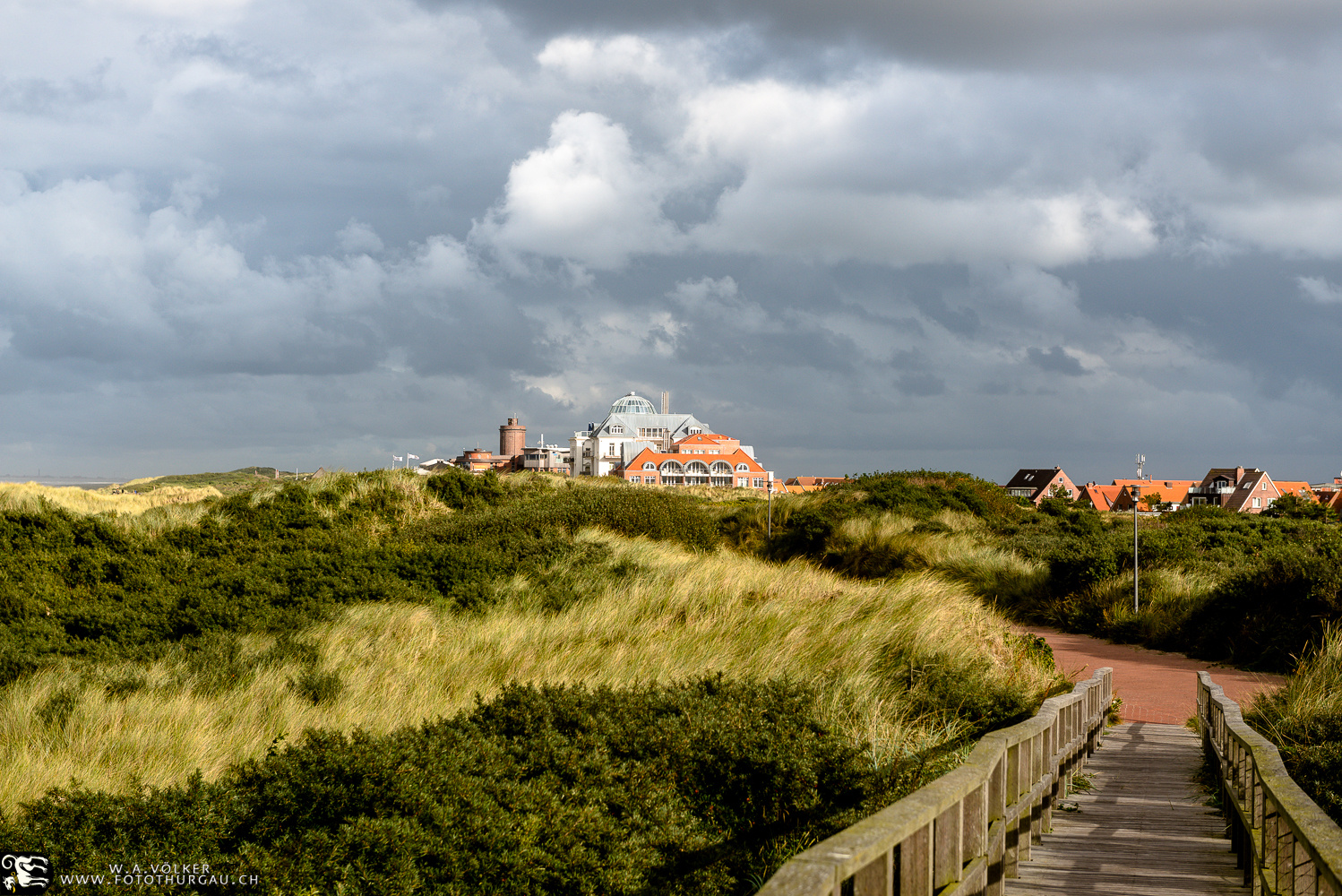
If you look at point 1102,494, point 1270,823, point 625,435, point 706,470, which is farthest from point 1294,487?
point 1270,823

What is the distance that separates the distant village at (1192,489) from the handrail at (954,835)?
2884 inches

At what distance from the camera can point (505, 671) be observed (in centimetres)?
869

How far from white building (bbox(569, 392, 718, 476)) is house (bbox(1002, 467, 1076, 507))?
1172 inches

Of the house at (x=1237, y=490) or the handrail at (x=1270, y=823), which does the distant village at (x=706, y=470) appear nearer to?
the house at (x=1237, y=490)

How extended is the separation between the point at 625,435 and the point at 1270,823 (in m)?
116

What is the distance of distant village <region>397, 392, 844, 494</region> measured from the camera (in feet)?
315

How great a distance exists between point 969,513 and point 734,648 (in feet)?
76.6

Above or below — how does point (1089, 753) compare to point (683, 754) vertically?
below

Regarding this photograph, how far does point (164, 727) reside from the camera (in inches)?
267

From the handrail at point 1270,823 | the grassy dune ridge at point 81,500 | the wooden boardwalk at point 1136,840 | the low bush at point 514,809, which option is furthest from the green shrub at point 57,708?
the grassy dune ridge at point 81,500

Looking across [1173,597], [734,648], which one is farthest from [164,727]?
[1173,597]

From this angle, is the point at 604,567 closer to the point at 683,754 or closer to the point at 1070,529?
the point at 683,754

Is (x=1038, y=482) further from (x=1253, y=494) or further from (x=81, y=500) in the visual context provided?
(x=81, y=500)

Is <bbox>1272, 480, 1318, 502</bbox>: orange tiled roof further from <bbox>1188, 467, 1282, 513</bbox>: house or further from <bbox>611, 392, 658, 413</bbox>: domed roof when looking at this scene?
<bbox>611, 392, 658, 413</bbox>: domed roof
